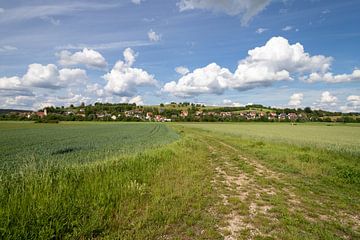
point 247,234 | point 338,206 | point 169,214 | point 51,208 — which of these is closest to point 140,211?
point 169,214

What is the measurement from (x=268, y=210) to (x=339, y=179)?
6.06 metres

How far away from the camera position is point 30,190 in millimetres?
5801

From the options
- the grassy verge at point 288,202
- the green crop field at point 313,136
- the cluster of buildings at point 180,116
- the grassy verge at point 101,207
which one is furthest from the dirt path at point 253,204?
the cluster of buildings at point 180,116

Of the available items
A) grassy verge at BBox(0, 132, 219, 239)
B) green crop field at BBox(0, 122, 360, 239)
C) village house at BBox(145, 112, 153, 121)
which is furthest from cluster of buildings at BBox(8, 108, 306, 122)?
grassy verge at BBox(0, 132, 219, 239)

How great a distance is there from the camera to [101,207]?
5.77m

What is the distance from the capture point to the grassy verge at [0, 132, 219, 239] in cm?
467

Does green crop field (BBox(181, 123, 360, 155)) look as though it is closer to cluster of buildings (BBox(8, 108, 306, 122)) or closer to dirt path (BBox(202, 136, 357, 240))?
dirt path (BBox(202, 136, 357, 240))

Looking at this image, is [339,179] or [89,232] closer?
[89,232]

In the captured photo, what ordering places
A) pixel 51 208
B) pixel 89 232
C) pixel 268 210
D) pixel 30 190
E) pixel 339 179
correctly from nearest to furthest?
pixel 89 232, pixel 51 208, pixel 30 190, pixel 268 210, pixel 339 179

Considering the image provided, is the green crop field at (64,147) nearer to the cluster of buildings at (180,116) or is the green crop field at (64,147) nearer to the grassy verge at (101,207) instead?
the grassy verge at (101,207)

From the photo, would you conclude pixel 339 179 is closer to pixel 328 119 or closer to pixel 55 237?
pixel 55 237

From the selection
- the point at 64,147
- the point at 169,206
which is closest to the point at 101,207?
the point at 169,206

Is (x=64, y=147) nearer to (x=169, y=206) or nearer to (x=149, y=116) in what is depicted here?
(x=169, y=206)

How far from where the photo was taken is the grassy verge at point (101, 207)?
467 centimetres
